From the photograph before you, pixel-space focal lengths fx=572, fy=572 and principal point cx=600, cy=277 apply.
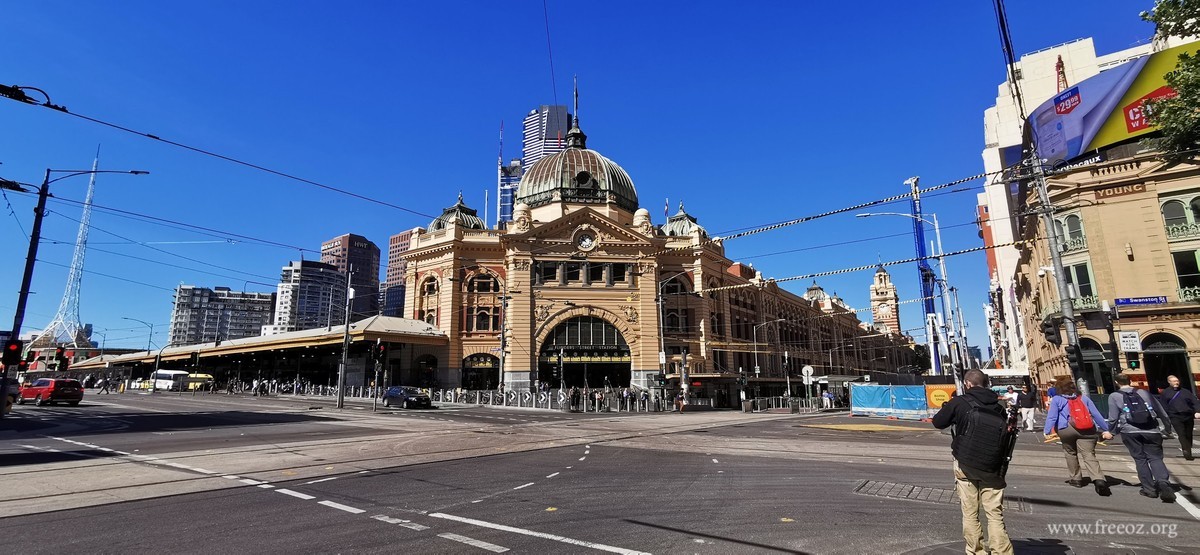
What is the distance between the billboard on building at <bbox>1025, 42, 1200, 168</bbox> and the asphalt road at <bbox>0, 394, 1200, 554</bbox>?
29070 millimetres

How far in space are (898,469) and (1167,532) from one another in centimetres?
511

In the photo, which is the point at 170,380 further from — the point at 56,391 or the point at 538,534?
the point at 538,534

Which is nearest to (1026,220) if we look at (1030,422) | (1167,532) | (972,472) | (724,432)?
(1030,422)

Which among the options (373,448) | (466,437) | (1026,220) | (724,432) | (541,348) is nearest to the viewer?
(373,448)

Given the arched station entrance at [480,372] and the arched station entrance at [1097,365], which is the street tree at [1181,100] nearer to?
the arched station entrance at [1097,365]

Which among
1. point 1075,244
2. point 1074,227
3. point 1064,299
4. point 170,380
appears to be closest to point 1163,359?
point 1075,244

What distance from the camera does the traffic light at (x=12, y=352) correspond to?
20.8 meters

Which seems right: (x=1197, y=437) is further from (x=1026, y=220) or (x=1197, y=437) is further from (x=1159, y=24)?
(x=1026, y=220)

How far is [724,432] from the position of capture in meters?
21.6

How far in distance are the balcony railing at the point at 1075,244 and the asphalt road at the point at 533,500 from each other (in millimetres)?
22108

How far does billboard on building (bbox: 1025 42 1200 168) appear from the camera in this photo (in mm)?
32250

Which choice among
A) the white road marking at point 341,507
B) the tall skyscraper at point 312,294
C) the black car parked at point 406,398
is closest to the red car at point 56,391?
the black car parked at point 406,398

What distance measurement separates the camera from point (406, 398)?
117 ft

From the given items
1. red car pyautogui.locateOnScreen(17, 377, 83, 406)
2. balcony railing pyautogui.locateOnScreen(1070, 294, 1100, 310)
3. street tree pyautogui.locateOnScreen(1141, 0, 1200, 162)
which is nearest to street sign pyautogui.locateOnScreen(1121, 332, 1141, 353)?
balcony railing pyautogui.locateOnScreen(1070, 294, 1100, 310)
